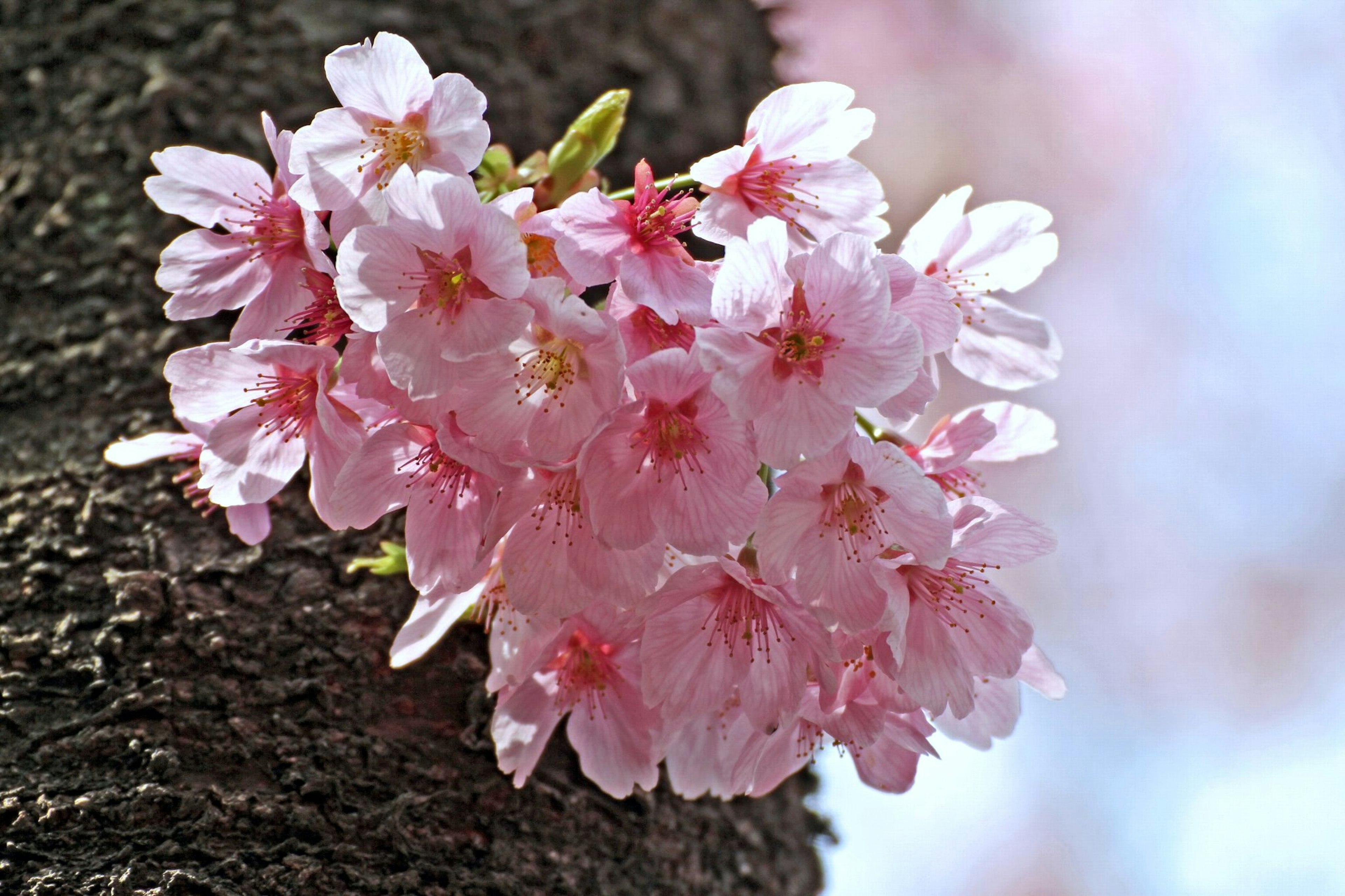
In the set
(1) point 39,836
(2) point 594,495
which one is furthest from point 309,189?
(1) point 39,836

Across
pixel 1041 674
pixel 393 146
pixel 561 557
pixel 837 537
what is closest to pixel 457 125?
pixel 393 146

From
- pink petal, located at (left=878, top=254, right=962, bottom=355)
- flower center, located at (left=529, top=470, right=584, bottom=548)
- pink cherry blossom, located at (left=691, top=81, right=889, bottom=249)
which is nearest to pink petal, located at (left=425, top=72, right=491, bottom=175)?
pink cherry blossom, located at (left=691, top=81, right=889, bottom=249)

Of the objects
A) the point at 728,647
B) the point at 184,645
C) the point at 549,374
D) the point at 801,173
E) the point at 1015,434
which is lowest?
the point at 184,645

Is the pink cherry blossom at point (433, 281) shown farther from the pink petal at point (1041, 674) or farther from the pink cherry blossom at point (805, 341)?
the pink petal at point (1041, 674)

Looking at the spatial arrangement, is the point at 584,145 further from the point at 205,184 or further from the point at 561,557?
the point at 561,557

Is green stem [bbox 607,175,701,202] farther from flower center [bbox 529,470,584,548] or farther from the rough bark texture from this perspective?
the rough bark texture

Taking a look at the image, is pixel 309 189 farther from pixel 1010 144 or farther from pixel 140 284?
pixel 1010 144
